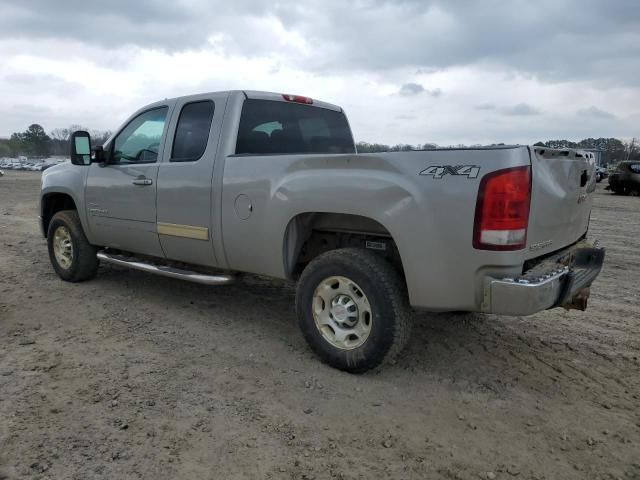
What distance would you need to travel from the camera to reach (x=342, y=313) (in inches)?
136

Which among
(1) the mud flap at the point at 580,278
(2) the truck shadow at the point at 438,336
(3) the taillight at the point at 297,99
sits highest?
(3) the taillight at the point at 297,99

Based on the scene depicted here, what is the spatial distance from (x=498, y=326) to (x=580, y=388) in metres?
1.16

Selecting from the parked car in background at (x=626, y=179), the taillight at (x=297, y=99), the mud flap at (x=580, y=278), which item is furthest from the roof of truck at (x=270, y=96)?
the parked car in background at (x=626, y=179)

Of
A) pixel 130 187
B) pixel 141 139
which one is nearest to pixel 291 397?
pixel 130 187

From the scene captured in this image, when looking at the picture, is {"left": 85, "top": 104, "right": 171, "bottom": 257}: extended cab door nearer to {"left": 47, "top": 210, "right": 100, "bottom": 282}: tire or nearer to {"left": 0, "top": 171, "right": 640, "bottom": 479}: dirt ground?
{"left": 47, "top": 210, "right": 100, "bottom": 282}: tire

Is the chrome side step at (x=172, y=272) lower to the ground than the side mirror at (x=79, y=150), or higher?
lower

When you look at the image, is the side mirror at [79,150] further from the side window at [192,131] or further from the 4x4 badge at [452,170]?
the 4x4 badge at [452,170]

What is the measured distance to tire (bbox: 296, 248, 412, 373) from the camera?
3.22m

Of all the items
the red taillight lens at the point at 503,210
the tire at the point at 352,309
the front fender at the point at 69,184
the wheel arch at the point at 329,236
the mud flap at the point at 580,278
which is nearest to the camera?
the red taillight lens at the point at 503,210

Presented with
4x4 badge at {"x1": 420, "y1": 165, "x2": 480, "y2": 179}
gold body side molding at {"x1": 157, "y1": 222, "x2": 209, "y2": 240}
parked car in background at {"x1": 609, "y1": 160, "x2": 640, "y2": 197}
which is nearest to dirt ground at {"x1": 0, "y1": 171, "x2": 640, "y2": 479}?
gold body side molding at {"x1": 157, "y1": 222, "x2": 209, "y2": 240}

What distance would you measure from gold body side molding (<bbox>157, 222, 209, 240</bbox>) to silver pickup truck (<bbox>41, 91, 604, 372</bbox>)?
13 mm

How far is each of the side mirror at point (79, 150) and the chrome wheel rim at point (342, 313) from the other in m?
3.16

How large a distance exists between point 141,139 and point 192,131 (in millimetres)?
843

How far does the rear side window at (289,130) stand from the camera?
429cm
